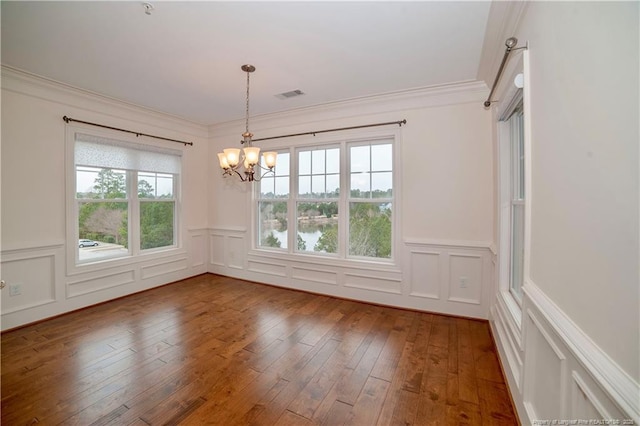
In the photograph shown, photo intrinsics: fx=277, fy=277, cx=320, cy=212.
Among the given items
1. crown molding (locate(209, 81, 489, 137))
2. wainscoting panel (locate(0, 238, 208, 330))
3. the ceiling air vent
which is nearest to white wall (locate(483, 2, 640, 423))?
crown molding (locate(209, 81, 489, 137))

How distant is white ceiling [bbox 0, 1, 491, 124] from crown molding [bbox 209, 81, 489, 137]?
0.45 ft

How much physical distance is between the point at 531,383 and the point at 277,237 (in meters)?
3.58

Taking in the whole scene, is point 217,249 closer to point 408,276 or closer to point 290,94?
point 290,94

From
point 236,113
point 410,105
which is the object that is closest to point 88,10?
point 236,113

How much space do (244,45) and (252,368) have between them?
8.92 feet

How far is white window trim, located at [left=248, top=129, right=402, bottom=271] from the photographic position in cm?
352

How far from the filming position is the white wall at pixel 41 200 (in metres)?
2.88

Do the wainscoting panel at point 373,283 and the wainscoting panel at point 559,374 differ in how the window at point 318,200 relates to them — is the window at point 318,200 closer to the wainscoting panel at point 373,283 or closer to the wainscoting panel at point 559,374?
the wainscoting panel at point 373,283

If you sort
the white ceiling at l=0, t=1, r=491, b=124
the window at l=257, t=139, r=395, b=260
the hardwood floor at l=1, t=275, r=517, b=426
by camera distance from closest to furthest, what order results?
the hardwood floor at l=1, t=275, r=517, b=426
the white ceiling at l=0, t=1, r=491, b=124
the window at l=257, t=139, r=395, b=260

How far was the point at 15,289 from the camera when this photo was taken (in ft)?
9.64

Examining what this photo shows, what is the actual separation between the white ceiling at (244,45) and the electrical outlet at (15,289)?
88.7 inches

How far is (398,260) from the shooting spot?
353 cm

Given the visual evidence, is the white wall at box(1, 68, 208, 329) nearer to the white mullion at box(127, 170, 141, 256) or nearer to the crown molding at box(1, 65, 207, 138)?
the crown molding at box(1, 65, 207, 138)

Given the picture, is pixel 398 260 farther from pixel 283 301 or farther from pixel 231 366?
pixel 231 366
